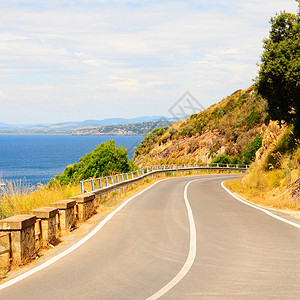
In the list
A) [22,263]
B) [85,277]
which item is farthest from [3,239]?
[85,277]

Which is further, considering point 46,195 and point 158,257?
point 46,195

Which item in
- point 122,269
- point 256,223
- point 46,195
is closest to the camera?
point 122,269

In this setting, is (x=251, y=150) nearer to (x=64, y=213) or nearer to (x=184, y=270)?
(x=64, y=213)

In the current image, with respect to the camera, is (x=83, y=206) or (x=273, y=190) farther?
(x=273, y=190)

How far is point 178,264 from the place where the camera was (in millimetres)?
7590

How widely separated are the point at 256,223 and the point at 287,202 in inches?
175

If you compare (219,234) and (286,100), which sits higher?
(286,100)

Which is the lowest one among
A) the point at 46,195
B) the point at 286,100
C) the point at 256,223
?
the point at 256,223

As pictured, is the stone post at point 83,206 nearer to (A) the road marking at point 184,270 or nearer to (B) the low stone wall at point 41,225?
(B) the low stone wall at point 41,225

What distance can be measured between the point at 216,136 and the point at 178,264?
68694mm

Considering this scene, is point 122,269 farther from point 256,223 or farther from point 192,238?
point 256,223

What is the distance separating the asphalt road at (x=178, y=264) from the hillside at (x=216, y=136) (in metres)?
46.6

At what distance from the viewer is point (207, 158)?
70938 mm

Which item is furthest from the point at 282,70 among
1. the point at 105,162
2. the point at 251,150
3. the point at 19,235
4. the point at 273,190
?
the point at 251,150
